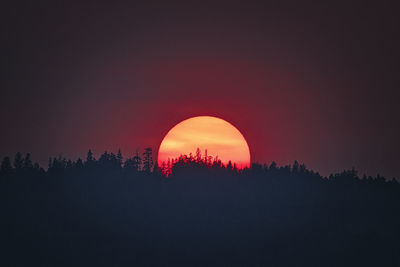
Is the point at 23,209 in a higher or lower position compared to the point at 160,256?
higher

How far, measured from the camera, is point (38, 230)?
7343 inches

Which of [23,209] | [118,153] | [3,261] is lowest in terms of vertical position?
[3,261]

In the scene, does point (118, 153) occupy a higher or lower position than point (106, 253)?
higher

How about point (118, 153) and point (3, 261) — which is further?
point (118, 153)

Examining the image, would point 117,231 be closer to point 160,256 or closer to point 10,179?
point 160,256

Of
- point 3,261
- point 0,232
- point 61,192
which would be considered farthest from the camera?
point 61,192

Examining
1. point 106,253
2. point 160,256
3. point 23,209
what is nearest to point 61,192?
point 23,209

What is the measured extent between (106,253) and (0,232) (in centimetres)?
2989

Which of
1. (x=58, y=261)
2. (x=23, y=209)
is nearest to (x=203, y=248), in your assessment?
(x=58, y=261)

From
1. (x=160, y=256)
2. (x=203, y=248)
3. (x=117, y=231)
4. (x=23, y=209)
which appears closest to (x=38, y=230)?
(x=23, y=209)

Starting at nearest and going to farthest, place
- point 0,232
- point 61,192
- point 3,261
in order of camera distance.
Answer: point 3,261 → point 0,232 → point 61,192

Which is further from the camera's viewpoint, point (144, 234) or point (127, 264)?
point (144, 234)

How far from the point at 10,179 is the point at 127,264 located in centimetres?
4401

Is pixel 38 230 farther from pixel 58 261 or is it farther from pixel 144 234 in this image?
pixel 144 234
